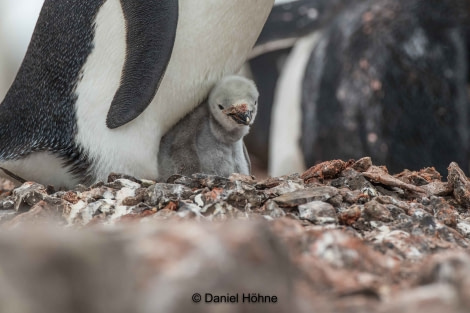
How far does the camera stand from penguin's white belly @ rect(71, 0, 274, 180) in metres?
1.98

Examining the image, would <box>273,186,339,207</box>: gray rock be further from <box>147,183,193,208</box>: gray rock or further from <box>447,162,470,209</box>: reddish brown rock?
<box>447,162,470,209</box>: reddish brown rock

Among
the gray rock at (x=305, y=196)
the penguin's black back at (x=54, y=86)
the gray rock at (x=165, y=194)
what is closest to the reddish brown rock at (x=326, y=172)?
the gray rock at (x=305, y=196)

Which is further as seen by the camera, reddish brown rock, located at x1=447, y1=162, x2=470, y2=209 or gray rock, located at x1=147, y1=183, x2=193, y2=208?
reddish brown rock, located at x1=447, y1=162, x2=470, y2=209

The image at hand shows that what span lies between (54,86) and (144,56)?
0.29m

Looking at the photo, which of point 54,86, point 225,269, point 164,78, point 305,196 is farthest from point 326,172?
point 225,269

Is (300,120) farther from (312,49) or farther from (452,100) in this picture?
(452,100)

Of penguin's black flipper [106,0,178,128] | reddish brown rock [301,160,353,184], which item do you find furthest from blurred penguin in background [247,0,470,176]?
penguin's black flipper [106,0,178,128]

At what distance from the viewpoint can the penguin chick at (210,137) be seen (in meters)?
2.03

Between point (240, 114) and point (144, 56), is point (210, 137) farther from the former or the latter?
point (144, 56)

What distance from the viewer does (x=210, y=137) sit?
6.88 feet

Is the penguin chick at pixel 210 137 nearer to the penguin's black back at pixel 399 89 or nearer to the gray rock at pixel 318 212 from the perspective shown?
the gray rock at pixel 318 212

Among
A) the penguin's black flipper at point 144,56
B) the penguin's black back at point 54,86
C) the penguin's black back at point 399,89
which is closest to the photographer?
the penguin's black flipper at point 144,56

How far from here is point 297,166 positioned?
4.27 meters

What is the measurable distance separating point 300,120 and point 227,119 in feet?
7.56
